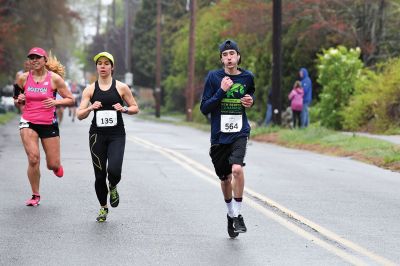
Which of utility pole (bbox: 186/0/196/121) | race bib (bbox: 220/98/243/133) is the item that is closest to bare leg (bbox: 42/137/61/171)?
race bib (bbox: 220/98/243/133)

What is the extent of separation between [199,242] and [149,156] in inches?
439

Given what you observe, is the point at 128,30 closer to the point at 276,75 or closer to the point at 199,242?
the point at 276,75

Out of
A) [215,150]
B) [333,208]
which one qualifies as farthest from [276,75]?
[215,150]

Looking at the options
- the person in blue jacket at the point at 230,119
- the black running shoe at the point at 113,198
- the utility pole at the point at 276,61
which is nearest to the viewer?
the person in blue jacket at the point at 230,119

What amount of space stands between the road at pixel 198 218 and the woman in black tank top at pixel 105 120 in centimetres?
50

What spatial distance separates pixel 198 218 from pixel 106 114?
4.99ft

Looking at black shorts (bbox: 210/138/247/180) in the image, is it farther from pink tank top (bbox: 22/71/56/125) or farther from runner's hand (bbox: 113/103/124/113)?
pink tank top (bbox: 22/71/56/125)

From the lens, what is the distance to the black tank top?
35.0 ft

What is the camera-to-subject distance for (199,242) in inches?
365

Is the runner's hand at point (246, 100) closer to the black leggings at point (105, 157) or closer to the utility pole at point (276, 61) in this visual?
the black leggings at point (105, 157)

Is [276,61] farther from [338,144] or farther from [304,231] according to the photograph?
[304,231]

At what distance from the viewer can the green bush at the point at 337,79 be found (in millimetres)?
30391

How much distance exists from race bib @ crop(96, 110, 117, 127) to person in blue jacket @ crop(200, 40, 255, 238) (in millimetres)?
1261

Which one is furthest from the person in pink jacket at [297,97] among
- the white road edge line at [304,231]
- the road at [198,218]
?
the white road edge line at [304,231]
